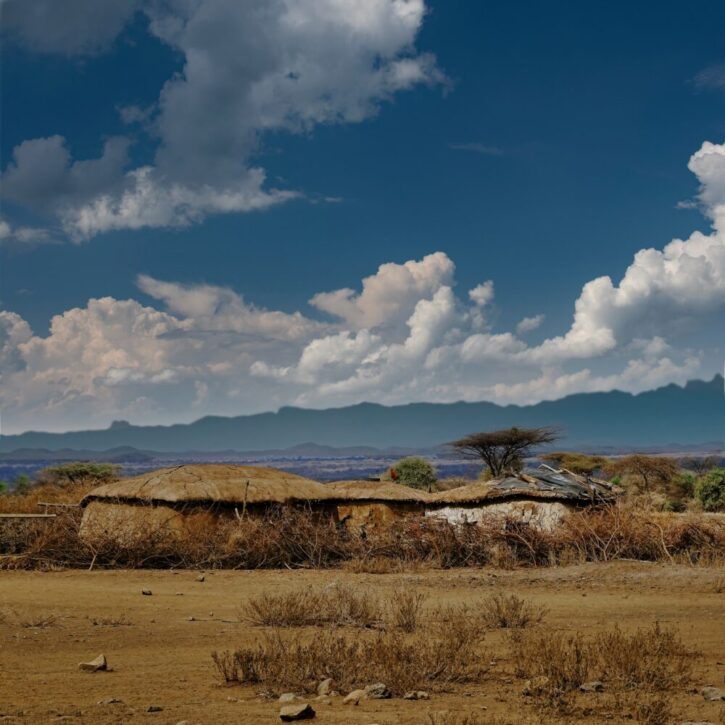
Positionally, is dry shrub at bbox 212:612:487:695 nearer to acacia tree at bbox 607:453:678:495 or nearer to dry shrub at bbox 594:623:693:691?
dry shrub at bbox 594:623:693:691

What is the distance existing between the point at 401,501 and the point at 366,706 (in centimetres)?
1497

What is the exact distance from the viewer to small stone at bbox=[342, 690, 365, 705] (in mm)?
6887

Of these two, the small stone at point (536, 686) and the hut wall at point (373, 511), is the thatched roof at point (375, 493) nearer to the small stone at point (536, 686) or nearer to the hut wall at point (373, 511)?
the hut wall at point (373, 511)

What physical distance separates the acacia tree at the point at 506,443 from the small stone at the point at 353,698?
43185mm

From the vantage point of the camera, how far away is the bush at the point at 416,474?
48600 millimetres

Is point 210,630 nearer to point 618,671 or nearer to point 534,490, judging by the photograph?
point 618,671

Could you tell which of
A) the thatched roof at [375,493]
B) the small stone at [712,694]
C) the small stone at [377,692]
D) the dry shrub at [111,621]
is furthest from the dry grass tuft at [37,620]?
the thatched roof at [375,493]

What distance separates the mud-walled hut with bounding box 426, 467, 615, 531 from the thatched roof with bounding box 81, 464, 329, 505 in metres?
3.06

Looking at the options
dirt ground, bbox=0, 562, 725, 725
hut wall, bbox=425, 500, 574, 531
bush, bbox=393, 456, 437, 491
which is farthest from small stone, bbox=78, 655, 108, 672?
bush, bbox=393, 456, 437, 491

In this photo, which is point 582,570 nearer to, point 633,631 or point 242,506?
point 633,631

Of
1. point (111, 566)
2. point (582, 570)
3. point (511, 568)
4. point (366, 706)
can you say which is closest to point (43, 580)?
point (111, 566)

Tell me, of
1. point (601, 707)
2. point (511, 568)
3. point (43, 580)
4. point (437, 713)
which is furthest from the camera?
point (511, 568)

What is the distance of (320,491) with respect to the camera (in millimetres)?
21547

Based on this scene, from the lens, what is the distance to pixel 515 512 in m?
20.3
